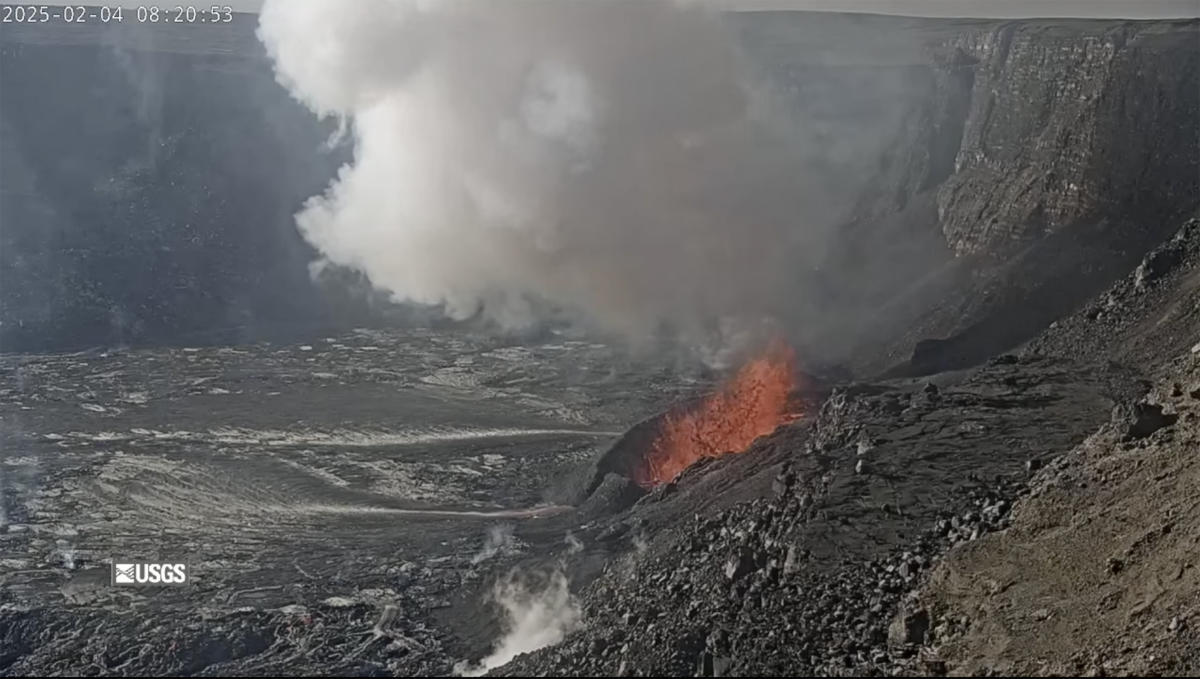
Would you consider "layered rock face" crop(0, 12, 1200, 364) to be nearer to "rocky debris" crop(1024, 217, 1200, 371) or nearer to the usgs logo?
"rocky debris" crop(1024, 217, 1200, 371)

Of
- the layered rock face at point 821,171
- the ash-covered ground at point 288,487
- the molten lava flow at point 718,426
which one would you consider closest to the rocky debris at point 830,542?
the ash-covered ground at point 288,487

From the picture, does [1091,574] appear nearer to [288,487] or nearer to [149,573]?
[149,573]

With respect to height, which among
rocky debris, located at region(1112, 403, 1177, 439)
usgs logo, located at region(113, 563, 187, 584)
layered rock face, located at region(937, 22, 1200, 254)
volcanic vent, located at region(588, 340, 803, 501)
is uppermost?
layered rock face, located at region(937, 22, 1200, 254)

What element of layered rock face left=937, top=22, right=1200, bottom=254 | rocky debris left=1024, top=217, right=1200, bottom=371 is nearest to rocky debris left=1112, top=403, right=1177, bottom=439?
rocky debris left=1024, top=217, right=1200, bottom=371

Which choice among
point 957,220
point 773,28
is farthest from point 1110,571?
point 773,28

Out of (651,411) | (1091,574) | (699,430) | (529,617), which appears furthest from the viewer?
(651,411)

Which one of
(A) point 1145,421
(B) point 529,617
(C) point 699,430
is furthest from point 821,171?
(B) point 529,617
